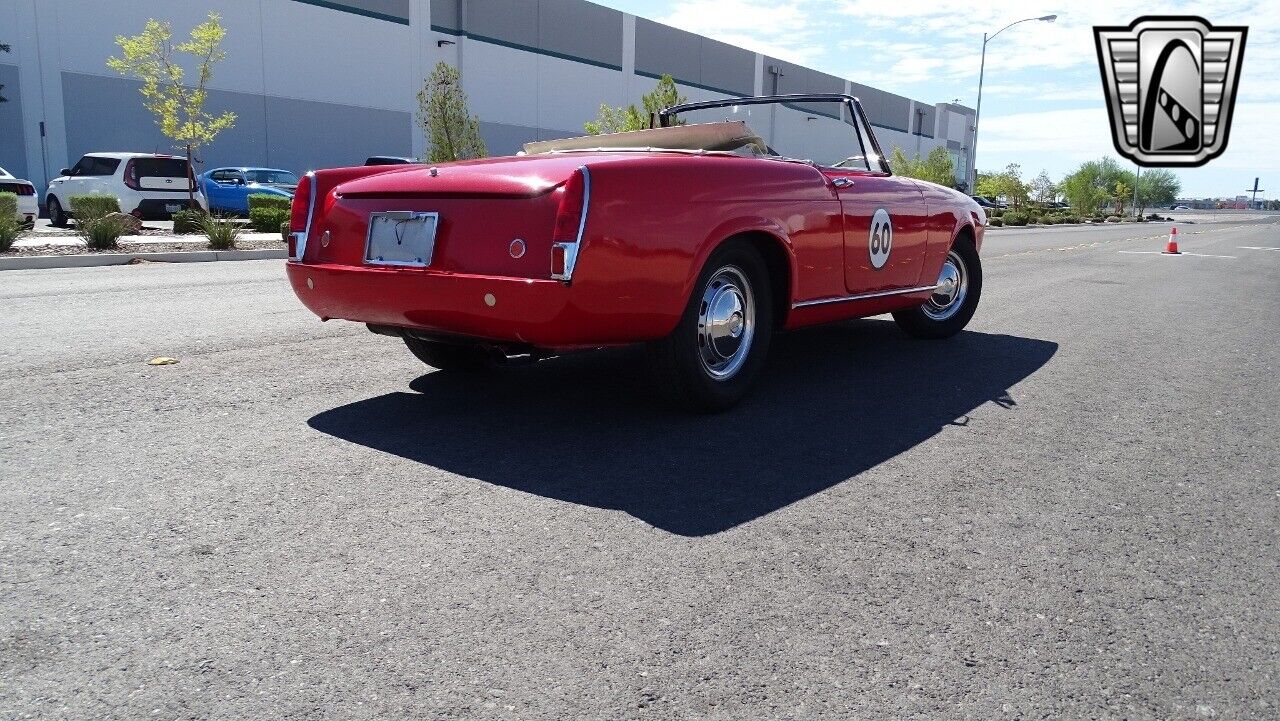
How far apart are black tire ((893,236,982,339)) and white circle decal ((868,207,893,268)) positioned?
1237mm

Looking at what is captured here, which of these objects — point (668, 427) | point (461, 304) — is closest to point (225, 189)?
point (461, 304)

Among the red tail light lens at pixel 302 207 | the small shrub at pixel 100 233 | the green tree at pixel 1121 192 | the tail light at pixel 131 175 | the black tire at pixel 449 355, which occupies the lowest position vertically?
the black tire at pixel 449 355

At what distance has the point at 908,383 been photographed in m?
5.27

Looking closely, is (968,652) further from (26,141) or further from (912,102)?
(912,102)

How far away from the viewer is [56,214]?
20.5m

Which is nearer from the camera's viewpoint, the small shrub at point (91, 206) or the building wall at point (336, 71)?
the small shrub at point (91, 206)

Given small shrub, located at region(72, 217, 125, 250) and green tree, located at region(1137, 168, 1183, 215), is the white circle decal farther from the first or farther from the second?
green tree, located at region(1137, 168, 1183, 215)

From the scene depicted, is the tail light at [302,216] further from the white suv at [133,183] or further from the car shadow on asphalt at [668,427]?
the white suv at [133,183]

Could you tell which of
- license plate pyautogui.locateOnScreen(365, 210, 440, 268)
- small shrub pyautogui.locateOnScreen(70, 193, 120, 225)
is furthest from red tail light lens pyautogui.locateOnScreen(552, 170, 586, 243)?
small shrub pyautogui.locateOnScreen(70, 193, 120, 225)

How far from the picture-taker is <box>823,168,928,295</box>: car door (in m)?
5.05

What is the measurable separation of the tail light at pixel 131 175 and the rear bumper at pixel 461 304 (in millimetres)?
18004

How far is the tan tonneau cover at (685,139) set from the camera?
5.20m

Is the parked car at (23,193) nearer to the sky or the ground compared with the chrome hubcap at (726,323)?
nearer to the sky

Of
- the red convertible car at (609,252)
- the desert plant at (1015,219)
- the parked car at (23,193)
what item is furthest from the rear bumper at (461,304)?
the desert plant at (1015,219)
